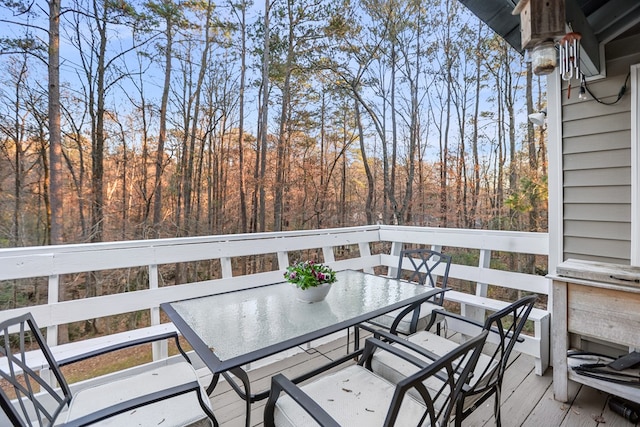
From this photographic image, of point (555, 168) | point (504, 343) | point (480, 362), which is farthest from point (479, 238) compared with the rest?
point (504, 343)

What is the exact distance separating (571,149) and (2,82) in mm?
7702

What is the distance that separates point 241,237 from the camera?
2668mm

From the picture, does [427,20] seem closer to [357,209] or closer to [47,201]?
[357,209]

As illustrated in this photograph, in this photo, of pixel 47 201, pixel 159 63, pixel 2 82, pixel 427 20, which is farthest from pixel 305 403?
pixel 427 20

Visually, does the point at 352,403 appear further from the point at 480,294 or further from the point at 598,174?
the point at 598,174

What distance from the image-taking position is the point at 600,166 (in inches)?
90.4

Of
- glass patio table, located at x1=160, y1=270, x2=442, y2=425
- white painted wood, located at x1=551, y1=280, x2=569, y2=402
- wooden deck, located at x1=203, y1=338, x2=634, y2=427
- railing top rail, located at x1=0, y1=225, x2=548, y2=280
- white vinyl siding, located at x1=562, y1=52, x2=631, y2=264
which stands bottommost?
wooden deck, located at x1=203, y1=338, x2=634, y2=427

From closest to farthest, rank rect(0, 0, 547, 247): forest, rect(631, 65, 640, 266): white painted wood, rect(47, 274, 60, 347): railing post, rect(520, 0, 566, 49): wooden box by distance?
rect(520, 0, 566, 49): wooden box, rect(47, 274, 60, 347): railing post, rect(631, 65, 640, 266): white painted wood, rect(0, 0, 547, 247): forest

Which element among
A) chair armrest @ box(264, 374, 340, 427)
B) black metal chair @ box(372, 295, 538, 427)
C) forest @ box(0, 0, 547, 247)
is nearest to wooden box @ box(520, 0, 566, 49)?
black metal chair @ box(372, 295, 538, 427)

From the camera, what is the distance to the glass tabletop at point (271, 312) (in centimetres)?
136

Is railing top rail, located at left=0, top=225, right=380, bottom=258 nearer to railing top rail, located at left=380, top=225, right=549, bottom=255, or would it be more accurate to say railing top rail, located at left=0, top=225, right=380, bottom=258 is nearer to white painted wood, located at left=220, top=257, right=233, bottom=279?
white painted wood, located at left=220, top=257, right=233, bottom=279

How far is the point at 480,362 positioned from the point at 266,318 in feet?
3.86

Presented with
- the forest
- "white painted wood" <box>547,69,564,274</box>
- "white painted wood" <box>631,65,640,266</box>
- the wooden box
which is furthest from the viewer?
the forest

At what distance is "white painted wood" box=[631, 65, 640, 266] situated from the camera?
2.10 meters
